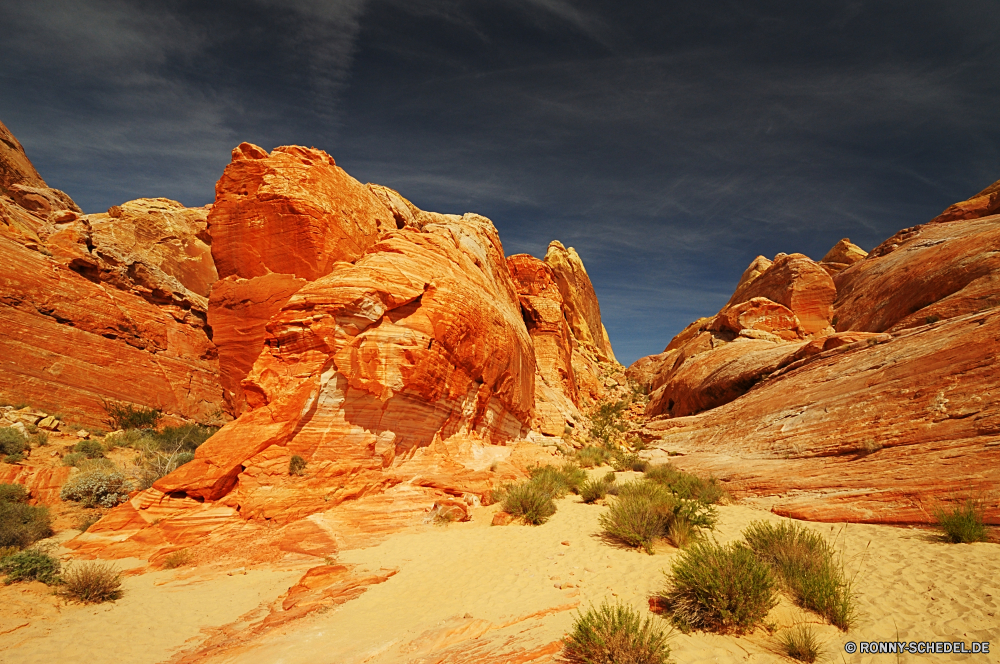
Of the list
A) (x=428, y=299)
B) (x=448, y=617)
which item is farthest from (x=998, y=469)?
(x=428, y=299)

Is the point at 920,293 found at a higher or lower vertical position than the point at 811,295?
lower

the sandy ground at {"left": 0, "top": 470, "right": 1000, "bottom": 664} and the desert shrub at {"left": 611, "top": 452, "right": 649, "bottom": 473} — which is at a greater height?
the desert shrub at {"left": 611, "top": 452, "right": 649, "bottom": 473}

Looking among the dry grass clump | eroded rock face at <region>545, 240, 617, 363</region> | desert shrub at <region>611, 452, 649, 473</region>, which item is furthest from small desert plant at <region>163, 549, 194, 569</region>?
eroded rock face at <region>545, 240, 617, 363</region>

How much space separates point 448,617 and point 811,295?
35.0 m

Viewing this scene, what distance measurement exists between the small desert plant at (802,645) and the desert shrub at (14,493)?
550 inches

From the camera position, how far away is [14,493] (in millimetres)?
8820

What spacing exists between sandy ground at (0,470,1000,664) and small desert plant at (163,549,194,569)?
0.18m

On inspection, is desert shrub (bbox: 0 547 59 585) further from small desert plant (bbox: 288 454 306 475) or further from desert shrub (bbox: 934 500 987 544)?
desert shrub (bbox: 934 500 987 544)

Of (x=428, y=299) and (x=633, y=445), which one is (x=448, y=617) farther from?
(x=633, y=445)

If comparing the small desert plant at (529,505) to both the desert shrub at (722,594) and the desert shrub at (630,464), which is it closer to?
the desert shrub at (722,594)

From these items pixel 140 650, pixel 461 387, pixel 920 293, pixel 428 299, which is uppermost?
pixel 920 293

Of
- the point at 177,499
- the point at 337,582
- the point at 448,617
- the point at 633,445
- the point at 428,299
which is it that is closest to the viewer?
the point at 448,617

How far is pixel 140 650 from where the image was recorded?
495cm

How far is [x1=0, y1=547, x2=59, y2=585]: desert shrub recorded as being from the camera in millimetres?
6152
